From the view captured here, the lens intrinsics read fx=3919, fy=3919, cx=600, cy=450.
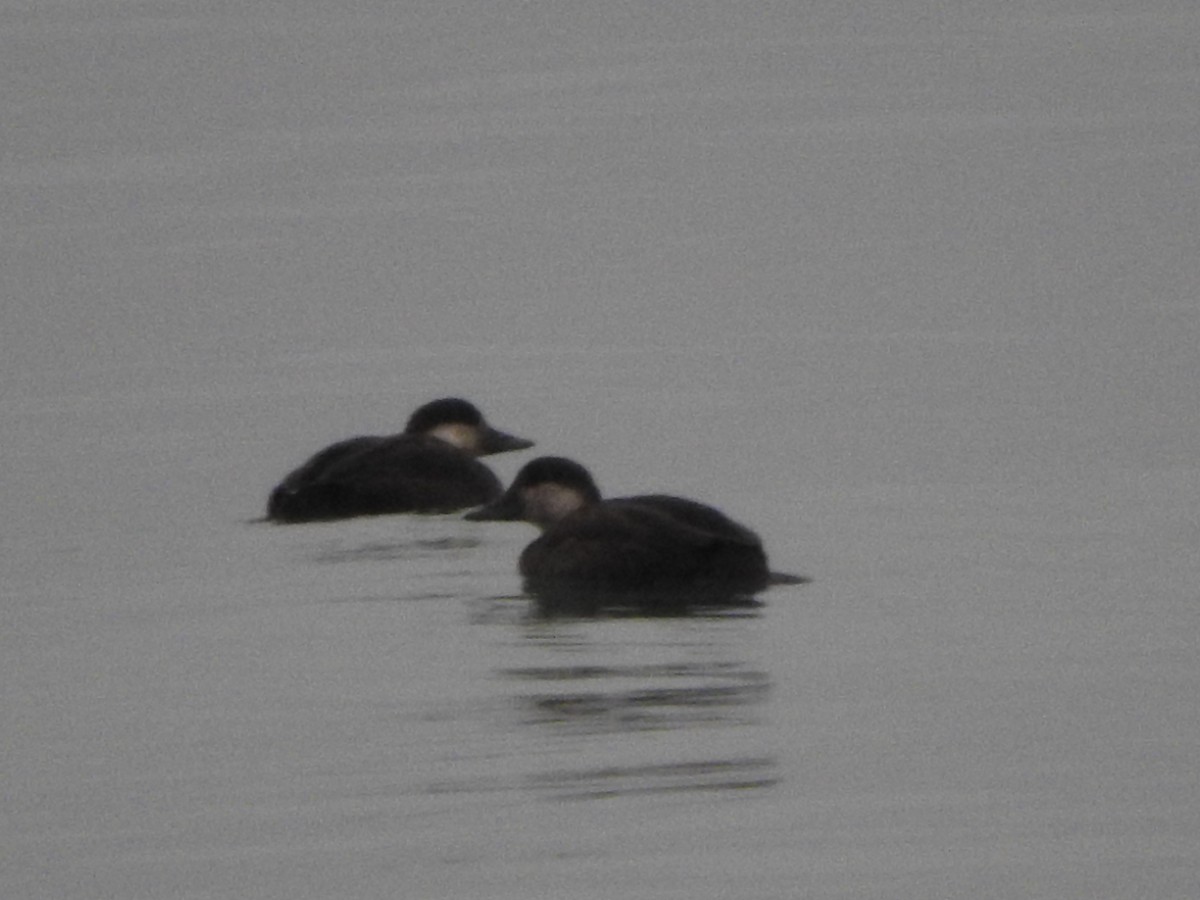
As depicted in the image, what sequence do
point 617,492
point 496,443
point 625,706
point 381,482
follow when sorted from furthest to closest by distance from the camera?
point 496,443 → point 617,492 → point 381,482 → point 625,706

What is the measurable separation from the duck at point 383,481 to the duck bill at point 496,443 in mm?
989

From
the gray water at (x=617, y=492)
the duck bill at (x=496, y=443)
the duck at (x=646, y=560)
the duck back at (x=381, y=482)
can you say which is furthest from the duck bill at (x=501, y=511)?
the duck bill at (x=496, y=443)

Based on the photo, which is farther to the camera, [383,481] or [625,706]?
[383,481]

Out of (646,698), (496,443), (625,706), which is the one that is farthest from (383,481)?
(625,706)

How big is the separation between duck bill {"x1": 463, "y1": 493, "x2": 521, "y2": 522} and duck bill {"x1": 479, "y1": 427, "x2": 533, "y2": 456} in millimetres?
2826

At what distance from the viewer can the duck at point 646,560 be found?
14.3 meters

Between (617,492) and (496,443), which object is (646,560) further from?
(496,443)

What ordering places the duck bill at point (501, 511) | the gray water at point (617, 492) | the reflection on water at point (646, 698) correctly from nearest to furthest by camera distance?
the gray water at point (617, 492) < the reflection on water at point (646, 698) < the duck bill at point (501, 511)

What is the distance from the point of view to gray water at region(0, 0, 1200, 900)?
33.4ft

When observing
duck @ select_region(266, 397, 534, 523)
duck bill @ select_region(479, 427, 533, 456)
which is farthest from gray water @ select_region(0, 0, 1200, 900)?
duck bill @ select_region(479, 427, 533, 456)

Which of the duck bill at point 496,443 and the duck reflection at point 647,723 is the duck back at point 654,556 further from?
the duck bill at point 496,443

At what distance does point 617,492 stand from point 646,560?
4.32 m

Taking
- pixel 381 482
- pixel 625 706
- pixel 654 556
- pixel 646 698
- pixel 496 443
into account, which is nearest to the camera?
pixel 625 706

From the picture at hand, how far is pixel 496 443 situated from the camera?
1962 centimetres
